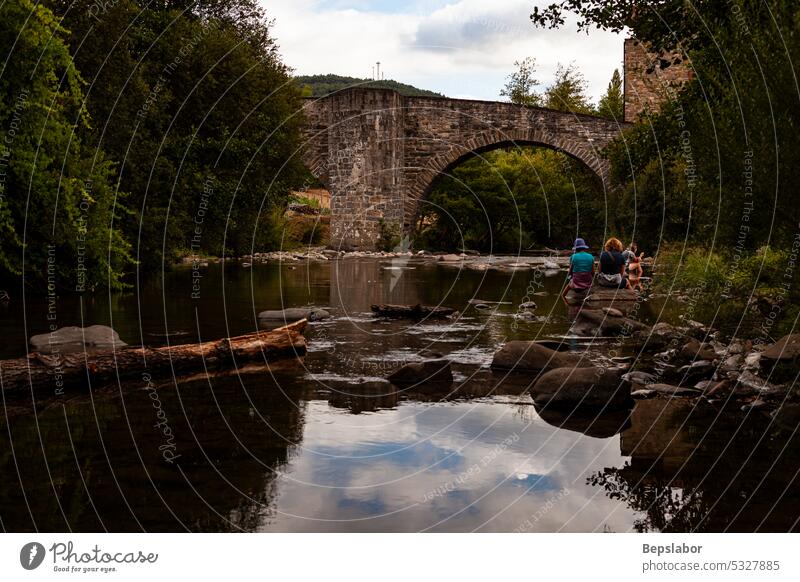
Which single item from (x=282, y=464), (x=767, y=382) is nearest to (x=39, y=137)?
(x=282, y=464)

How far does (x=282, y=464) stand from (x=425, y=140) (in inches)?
1556

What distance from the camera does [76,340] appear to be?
12.3 meters

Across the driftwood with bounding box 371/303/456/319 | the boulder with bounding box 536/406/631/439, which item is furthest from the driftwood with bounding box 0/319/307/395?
the driftwood with bounding box 371/303/456/319

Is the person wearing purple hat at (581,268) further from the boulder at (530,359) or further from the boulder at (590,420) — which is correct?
the boulder at (590,420)

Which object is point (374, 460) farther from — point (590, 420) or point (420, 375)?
point (420, 375)

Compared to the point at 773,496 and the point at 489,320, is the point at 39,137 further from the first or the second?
the point at 773,496

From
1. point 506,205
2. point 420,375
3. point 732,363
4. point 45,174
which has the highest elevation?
point 45,174

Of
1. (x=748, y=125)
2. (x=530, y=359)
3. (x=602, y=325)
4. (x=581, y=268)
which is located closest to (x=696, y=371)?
(x=530, y=359)

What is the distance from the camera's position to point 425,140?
149 ft

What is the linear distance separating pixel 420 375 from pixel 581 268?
8.35 meters

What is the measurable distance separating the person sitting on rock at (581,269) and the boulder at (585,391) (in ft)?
27.4

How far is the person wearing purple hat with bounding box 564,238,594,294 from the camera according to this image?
58.6 ft
